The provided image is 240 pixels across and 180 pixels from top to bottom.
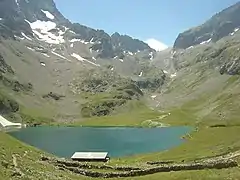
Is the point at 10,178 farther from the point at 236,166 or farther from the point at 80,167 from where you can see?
the point at 236,166

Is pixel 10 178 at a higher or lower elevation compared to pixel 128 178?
lower

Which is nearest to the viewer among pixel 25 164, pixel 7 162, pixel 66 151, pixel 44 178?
pixel 44 178

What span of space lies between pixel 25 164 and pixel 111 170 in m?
17.1

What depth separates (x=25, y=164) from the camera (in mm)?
47875

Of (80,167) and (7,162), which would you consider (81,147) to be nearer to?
(80,167)

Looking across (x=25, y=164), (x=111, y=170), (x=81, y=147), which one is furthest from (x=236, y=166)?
(x=81, y=147)

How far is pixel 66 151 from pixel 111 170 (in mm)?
87225

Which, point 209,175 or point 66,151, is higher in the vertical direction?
point 66,151

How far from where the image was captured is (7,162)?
44.3 meters

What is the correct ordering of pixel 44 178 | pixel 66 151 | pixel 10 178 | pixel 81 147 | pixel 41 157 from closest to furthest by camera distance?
1. pixel 10 178
2. pixel 44 178
3. pixel 41 157
4. pixel 66 151
5. pixel 81 147

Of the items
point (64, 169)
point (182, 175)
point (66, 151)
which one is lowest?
point (182, 175)

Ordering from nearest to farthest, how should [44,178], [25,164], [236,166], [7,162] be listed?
[44,178] < [7,162] < [25,164] < [236,166]

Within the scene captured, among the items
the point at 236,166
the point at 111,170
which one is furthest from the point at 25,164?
the point at 236,166

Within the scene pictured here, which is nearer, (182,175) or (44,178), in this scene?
(44,178)
